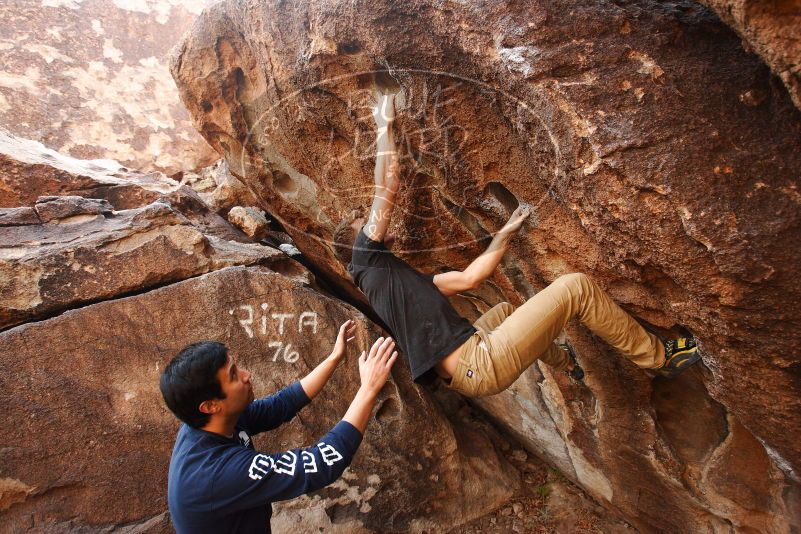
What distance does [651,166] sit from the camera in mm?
1846

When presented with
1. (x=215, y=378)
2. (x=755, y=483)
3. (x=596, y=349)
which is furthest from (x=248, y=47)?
(x=755, y=483)

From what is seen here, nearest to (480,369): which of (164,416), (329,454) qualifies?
(329,454)

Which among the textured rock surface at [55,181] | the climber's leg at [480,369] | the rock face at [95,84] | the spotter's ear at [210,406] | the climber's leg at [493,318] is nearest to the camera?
the spotter's ear at [210,406]

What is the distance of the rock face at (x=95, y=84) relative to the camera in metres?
9.59

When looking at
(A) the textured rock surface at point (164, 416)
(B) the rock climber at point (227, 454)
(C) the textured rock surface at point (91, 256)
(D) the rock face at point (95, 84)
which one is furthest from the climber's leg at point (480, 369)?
(D) the rock face at point (95, 84)

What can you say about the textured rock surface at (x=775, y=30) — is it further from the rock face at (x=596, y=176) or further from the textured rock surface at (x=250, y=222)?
the textured rock surface at (x=250, y=222)

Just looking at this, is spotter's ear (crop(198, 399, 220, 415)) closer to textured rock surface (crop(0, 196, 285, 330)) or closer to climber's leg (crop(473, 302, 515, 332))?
climber's leg (crop(473, 302, 515, 332))

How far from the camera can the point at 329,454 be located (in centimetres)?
168

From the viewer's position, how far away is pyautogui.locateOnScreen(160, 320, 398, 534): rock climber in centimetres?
163

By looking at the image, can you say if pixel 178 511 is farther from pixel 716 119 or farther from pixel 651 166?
pixel 716 119

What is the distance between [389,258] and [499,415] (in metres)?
2.49

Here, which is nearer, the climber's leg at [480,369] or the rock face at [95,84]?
the climber's leg at [480,369]

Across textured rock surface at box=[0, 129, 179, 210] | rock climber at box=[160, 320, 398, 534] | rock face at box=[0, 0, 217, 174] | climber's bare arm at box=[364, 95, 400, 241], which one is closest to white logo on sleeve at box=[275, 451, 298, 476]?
rock climber at box=[160, 320, 398, 534]

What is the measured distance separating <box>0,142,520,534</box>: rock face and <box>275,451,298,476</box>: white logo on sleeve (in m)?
1.52
